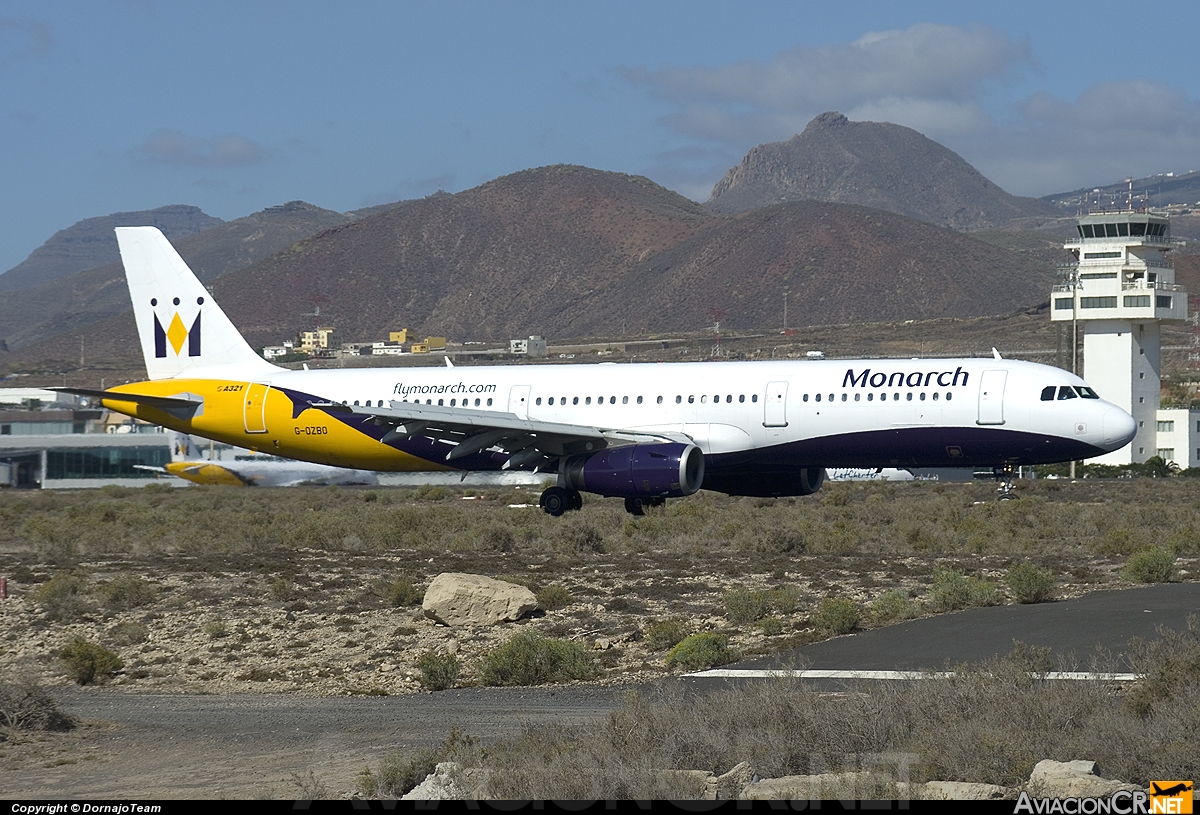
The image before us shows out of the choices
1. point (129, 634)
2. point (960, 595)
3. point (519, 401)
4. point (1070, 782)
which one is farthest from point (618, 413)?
point (1070, 782)

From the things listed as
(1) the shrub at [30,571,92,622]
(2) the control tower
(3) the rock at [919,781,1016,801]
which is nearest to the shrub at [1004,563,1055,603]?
(3) the rock at [919,781,1016,801]

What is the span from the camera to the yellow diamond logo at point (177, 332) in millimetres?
39250

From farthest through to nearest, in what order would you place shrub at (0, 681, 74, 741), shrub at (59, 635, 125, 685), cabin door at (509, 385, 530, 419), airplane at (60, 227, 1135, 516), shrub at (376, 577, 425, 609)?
cabin door at (509, 385, 530, 419) → airplane at (60, 227, 1135, 516) → shrub at (376, 577, 425, 609) → shrub at (59, 635, 125, 685) → shrub at (0, 681, 74, 741)

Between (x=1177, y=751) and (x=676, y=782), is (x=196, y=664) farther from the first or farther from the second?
(x=1177, y=751)

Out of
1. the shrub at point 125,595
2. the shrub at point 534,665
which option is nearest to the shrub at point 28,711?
the shrub at point 534,665

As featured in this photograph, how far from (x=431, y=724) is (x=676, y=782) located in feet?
17.4

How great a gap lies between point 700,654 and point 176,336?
85.0 feet

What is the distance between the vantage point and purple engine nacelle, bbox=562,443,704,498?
31.2 m

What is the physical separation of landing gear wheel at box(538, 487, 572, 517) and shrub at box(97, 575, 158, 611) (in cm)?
1256

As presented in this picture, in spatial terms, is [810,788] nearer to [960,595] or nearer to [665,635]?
[665,635]

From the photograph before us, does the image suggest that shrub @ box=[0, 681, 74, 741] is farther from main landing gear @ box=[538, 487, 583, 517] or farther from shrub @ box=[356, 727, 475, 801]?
main landing gear @ box=[538, 487, 583, 517]

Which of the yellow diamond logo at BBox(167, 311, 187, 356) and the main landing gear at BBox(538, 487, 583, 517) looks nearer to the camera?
the main landing gear at BBox(538, 487, 583, 517)

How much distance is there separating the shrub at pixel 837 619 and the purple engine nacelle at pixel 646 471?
37.6 ft

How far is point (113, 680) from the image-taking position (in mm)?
18828
